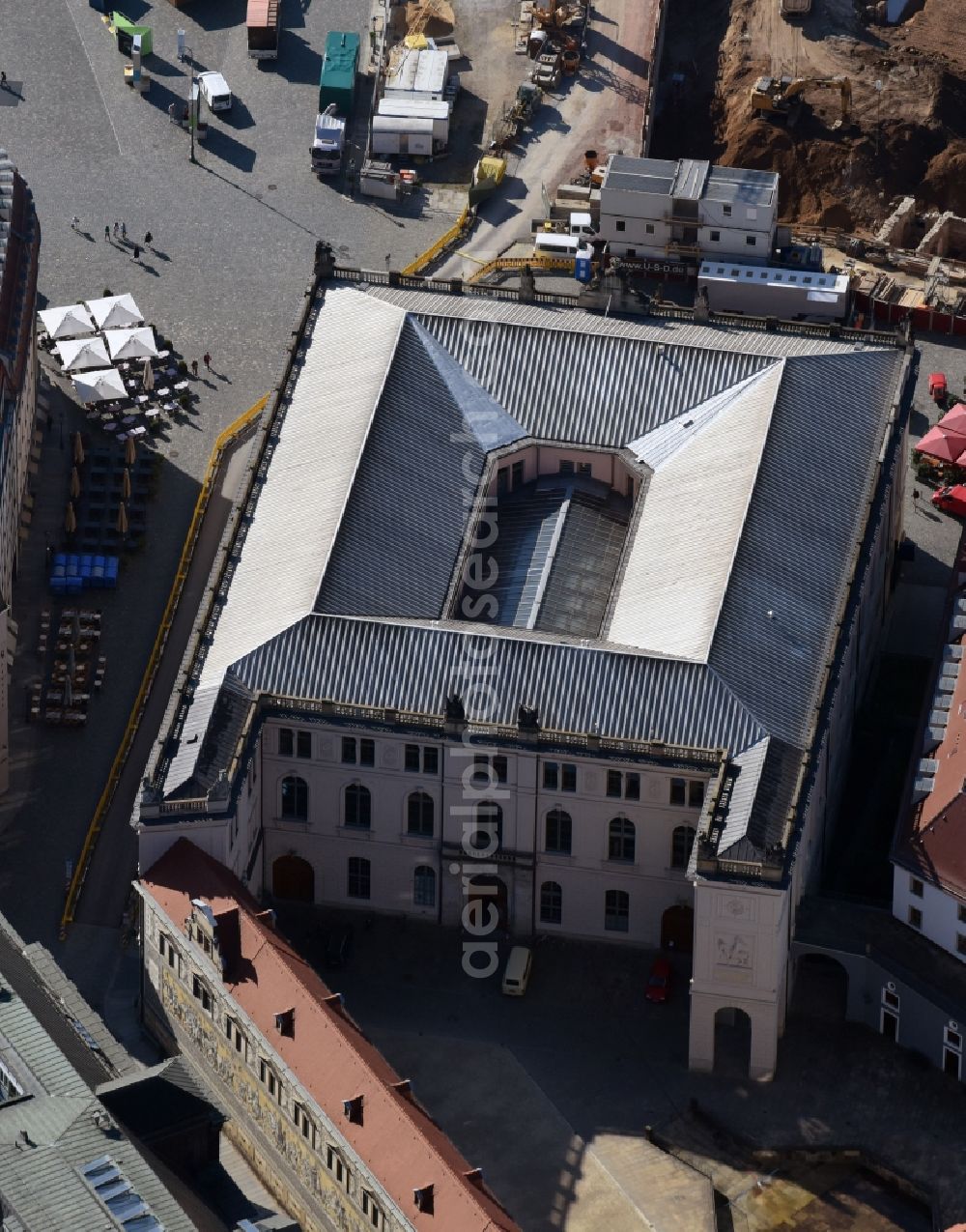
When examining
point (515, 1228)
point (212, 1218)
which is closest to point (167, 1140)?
point (212, 1218)

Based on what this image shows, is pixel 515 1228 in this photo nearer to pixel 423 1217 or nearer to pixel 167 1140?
pixel 423 1217

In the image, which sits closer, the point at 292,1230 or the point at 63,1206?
the point at 63,1206

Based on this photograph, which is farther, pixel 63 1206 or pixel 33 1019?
pixel 33 1019

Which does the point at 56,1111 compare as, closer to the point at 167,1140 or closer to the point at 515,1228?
the point at 167,1140

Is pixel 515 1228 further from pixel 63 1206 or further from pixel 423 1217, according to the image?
pixel 63 1206

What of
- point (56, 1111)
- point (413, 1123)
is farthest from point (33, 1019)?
point (413, 1123)

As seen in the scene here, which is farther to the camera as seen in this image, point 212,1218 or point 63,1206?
point 212,1218
